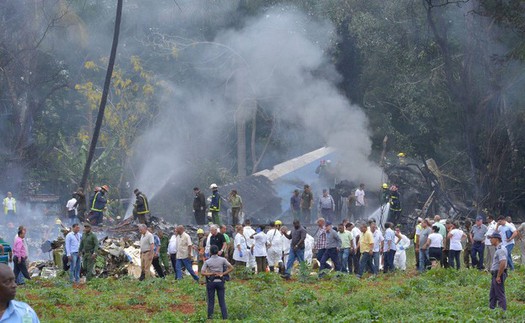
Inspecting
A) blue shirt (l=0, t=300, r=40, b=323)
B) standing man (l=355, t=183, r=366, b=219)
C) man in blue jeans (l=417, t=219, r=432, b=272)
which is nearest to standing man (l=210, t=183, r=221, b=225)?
standing man (l=355, t=183, r=366, b=219)

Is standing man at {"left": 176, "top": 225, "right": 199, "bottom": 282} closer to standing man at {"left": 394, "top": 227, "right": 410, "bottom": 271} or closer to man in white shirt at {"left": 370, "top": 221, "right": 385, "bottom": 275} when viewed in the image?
man in white shirt at {"left": 370, "top": 221, "right": 385, "bottom": 275}

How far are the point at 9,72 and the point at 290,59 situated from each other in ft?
39.9

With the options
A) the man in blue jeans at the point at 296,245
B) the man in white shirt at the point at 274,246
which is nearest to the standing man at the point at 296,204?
the man in white shirt at the point at 274,246

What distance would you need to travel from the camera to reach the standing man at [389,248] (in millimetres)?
22469

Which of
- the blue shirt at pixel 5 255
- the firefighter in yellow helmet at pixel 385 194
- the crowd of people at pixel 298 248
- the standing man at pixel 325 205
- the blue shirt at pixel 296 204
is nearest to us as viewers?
the blue shirt at pixel 5 255

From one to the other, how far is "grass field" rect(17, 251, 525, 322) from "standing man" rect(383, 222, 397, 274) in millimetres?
604

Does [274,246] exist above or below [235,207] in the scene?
below

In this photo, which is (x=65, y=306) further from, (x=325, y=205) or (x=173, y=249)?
(x=325, y=205)

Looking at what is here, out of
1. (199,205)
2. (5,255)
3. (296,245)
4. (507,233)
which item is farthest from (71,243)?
(199,205)

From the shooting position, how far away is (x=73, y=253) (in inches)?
841

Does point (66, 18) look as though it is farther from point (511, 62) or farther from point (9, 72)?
point (511, 62)

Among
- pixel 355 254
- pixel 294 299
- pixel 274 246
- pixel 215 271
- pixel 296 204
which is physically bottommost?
pixel 294 299

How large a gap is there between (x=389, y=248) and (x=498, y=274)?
26.3ft

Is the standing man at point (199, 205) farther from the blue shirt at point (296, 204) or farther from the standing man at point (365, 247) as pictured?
the standing man at point (365, 247)
